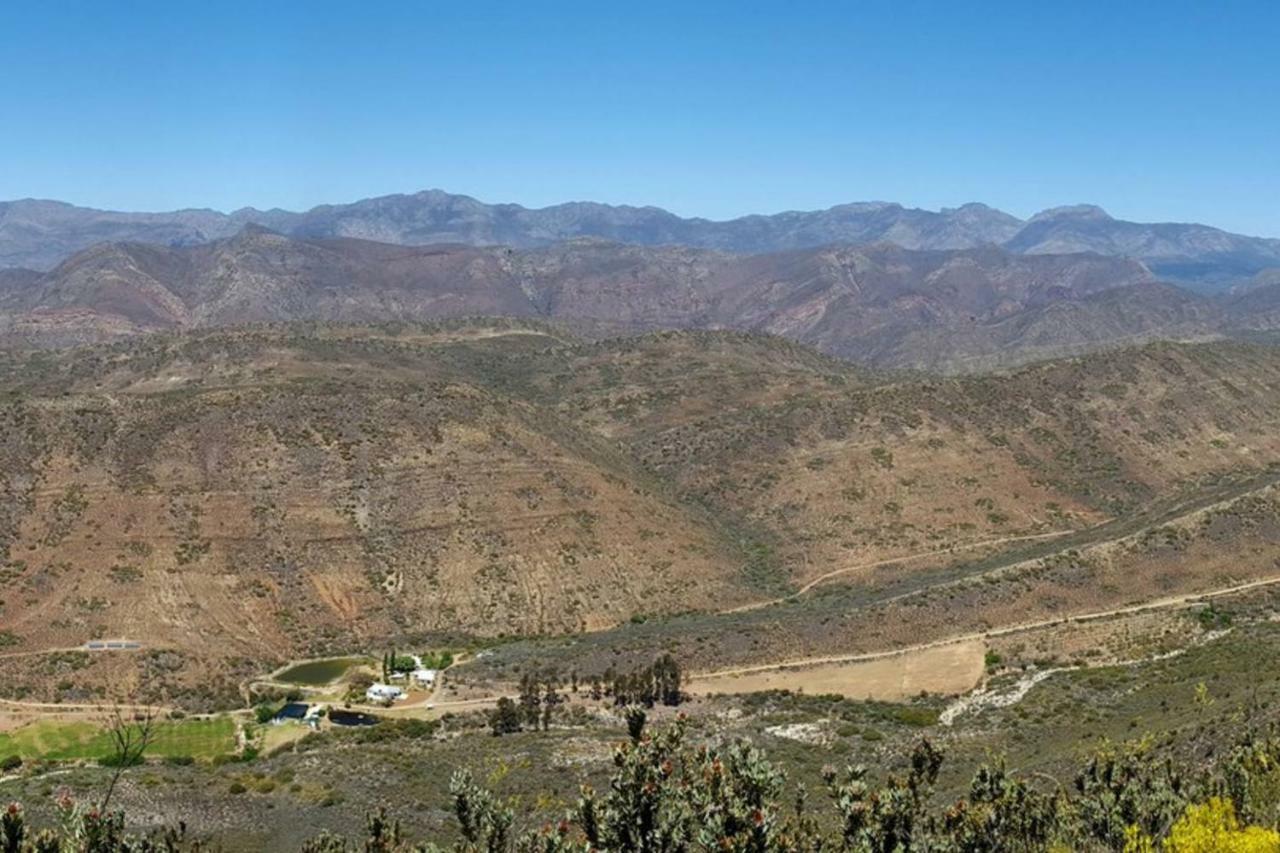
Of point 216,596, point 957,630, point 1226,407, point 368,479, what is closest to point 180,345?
point 368,479

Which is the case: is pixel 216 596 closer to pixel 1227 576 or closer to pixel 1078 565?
pixel 1078 565

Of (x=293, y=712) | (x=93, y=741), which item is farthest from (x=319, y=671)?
(x=93, y=741)

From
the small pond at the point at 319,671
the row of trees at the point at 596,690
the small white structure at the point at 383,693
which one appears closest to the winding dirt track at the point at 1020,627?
the row of trees at the point at 596,690

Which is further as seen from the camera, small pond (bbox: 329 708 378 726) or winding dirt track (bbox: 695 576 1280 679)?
winding dirt track (bbox: 695 576 1280 679)

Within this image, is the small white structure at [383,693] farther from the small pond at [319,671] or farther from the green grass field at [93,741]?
the green grass field at [93,741]

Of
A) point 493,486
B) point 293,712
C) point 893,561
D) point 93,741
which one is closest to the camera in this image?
point 93,741

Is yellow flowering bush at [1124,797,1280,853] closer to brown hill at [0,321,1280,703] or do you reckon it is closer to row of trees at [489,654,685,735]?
row of trees at [489,654,685,735]

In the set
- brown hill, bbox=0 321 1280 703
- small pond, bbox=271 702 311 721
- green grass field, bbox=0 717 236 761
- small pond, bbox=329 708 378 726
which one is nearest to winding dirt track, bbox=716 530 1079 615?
brown hill, bbox=0 321 1280 703

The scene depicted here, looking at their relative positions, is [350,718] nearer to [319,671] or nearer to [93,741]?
[319,671]
